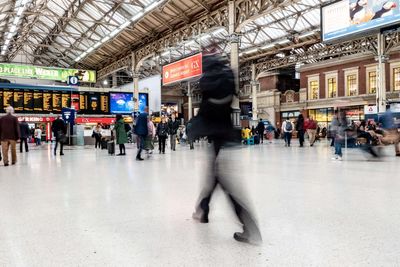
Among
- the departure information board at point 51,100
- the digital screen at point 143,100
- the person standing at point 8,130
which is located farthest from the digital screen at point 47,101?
the person standing at point 8,130

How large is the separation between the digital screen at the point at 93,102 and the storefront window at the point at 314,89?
20348 mm

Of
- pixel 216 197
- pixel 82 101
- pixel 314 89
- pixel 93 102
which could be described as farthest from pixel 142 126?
pixel 314 89

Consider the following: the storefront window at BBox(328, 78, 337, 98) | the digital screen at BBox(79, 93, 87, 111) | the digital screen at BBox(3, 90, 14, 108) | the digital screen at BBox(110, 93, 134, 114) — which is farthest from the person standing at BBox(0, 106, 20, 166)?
the storefront window at BBox(328, 78, 337, 98)

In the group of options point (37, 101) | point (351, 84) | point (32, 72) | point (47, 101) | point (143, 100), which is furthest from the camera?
point (351, 84)

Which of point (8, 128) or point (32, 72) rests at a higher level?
point (32, 72)

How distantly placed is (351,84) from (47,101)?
25153mm

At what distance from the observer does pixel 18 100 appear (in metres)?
23.4

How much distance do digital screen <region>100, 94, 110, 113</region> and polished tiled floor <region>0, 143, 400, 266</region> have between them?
21.0 m

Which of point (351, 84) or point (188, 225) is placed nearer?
point (188, 225)

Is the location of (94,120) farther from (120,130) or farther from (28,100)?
(120,130)

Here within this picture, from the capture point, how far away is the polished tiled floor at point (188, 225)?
2.42 meters

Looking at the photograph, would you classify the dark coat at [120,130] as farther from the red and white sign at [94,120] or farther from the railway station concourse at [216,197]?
the red and white sign at [94,120]

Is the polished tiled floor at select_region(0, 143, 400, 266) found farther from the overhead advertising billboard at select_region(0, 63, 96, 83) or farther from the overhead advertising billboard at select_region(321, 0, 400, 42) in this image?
the overhead advertising billboard at select_region(0, 63, 96, 83)

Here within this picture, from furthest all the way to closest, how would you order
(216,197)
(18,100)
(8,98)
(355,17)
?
1. (18,100)
2. (8,98)
3. (355,17)
4. (216,197)
